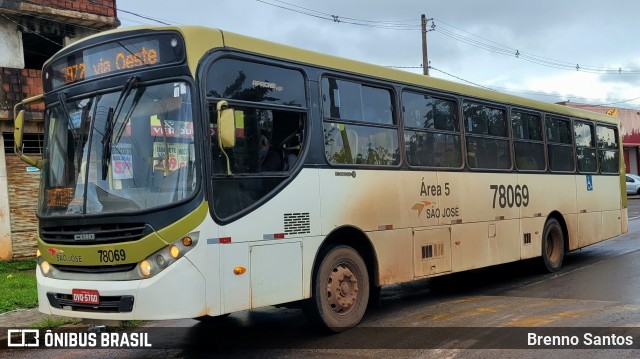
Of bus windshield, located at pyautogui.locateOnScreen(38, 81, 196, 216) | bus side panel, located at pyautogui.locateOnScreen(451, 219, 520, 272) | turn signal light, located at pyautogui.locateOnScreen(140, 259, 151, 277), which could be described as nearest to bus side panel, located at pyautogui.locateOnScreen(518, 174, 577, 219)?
bus side panel, located at pyautogui.locateOnScreen(451, 219, 520, 272)

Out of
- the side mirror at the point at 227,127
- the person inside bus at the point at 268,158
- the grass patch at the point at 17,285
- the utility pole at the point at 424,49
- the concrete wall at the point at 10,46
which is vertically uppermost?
the utility pole at the point at 424,49

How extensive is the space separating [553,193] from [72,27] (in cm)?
1200

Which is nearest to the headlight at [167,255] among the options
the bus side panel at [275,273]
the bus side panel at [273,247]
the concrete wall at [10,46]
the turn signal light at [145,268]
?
the turn signal light at [145,268]

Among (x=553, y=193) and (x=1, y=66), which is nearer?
(x=553, y=193)

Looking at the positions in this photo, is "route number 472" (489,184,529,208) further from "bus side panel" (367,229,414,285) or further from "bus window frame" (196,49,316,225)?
"bus window frame" (196,49,316,225)

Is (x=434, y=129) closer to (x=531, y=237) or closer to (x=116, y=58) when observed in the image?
(x=531, y=237)

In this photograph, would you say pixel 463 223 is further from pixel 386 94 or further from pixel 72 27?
pixel 72 27

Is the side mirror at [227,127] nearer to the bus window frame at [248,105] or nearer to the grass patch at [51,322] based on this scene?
the bus window frame at [248,105]

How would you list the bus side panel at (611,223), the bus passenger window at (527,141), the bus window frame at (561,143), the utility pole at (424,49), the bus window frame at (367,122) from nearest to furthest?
the bus window frame at (367,122) → the bus passenger window at (527,141) → the bus window frame at (561,143) → the bus side panel at (611,223) → the utility pole at (424,49)

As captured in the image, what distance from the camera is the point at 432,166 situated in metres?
8.45

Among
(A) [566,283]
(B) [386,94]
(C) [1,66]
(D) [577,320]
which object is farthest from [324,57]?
(C) [1,66]

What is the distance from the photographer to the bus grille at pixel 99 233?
5.41m

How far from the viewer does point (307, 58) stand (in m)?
6.84

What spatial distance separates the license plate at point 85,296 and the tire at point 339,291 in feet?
7.27
